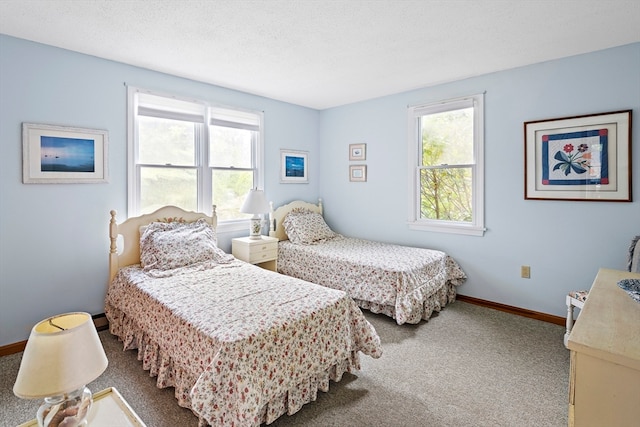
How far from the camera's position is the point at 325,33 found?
2.56 m

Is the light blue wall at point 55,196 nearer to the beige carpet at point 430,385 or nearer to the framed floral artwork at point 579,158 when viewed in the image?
the beige carpet at point 430,385

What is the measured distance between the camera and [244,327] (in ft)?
5.86

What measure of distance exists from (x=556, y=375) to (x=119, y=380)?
3.00 m

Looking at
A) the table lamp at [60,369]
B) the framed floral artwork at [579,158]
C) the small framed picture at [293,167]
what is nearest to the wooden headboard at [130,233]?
the small framed picture at [293,167]

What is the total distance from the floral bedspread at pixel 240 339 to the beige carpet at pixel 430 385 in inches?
4.2

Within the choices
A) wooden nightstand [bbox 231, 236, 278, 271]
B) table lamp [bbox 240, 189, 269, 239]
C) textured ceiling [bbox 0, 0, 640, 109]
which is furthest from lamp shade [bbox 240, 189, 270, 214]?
textured ceiling [bbox 0, 0, 640, 109]

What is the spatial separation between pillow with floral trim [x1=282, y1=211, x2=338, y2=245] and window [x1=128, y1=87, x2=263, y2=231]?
580mm

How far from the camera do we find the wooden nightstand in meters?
3.79

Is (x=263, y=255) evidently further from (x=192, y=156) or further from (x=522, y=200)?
(x=522, y=200)

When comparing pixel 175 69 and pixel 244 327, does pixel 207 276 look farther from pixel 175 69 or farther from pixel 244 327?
pixel 175 69

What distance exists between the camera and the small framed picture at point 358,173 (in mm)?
4609

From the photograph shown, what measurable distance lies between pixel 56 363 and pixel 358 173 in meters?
4.02

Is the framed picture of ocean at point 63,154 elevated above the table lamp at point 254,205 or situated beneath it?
elevated above

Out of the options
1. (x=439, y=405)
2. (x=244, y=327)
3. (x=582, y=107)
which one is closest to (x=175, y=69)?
(x=244, y=327)
